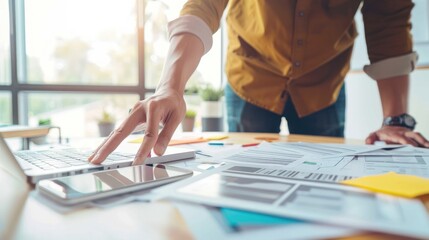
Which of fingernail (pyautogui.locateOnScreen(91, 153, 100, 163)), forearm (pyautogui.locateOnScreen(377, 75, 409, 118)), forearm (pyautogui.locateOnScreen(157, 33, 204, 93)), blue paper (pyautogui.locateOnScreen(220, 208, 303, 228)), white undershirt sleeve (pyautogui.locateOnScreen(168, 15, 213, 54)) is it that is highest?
white undershirt sleeve (pyautogui.locateOnScreen(168, 15, 213, 54))

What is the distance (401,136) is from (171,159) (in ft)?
1.83

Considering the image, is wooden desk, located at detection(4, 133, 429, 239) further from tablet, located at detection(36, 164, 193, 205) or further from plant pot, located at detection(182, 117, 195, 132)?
plant pot, located at detection(182, 117, 195, 132)

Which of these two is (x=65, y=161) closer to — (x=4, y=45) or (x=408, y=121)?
(x=408, y=121)

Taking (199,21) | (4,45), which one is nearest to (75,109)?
(4,45)

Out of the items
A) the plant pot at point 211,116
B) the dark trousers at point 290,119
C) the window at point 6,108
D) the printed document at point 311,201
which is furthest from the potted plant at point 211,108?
the printed document at point 311,201

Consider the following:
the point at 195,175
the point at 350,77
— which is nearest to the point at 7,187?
the point at 195,175

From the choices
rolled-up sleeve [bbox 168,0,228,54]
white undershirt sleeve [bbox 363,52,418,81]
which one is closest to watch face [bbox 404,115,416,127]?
white undershirt sleeve [bbox 363,52,418,81]

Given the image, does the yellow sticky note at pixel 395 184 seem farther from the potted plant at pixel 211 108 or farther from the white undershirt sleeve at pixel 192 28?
the potted plant at pixel 211 108

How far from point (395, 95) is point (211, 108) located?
7.67 ft

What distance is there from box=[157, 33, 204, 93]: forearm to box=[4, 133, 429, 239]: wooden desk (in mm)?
381

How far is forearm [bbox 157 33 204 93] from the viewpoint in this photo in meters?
0.66

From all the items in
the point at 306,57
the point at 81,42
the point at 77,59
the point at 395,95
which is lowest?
the point at 395,95

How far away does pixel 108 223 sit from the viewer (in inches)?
10.2

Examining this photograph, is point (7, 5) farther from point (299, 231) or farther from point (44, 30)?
point (299, 231)
